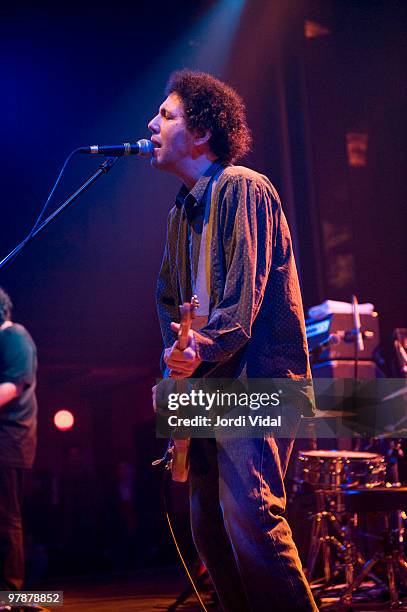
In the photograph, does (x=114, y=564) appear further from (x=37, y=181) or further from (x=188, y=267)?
(x=188, y=267)

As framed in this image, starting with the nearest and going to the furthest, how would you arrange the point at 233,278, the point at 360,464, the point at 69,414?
the point at 233,278
the point at 360,464
the point at 69,414

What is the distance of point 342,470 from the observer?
4031mm

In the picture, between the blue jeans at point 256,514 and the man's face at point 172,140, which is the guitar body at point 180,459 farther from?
the man's face at point 172,140

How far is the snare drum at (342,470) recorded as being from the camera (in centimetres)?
402

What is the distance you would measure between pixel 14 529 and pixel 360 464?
206 centimetres

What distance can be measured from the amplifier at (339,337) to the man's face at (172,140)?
2830 millimetres

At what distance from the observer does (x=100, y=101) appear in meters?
6.20

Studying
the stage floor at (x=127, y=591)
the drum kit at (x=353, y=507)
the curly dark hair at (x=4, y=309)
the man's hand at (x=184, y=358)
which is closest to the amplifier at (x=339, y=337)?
the drum kit at (x=353, y=507)

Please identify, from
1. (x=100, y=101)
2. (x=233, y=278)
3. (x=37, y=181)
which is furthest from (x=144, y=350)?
(x=233, y=278)

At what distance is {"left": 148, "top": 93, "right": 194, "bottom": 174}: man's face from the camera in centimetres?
240

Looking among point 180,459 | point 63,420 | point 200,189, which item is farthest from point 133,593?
point 200,189

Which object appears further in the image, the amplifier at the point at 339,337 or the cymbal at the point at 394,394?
the amplifier at the point at 339,337

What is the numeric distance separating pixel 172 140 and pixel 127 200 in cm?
409

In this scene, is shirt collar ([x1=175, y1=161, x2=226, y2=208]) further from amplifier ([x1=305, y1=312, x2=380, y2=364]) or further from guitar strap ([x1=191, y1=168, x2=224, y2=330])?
amplifier ([x1=305, y1=312, x2=380, y2=364])
